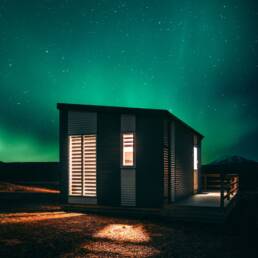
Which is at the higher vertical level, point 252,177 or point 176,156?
point 176,156

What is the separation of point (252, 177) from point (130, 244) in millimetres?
31027

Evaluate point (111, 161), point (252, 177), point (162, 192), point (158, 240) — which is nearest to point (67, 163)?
point (111, 161)

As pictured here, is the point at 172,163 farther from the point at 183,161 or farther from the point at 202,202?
the point at 183,161

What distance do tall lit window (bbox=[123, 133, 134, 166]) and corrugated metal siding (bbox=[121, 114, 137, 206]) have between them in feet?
0.74

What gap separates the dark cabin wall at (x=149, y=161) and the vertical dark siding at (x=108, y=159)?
0.98m

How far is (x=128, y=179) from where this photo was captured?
43.4ft

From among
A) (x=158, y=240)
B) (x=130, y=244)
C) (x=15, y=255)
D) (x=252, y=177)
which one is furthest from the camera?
(x=252, y=177)

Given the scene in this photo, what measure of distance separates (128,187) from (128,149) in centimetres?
164

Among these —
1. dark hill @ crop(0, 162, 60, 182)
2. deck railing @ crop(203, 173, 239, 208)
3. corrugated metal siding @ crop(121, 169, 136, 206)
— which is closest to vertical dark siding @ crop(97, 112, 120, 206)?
corrugated metal siding @ crop(121, 169, 136, 206)

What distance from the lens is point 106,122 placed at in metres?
13.8

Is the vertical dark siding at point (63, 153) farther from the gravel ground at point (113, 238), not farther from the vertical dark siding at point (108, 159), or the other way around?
the gravel ground at point (113, 238)

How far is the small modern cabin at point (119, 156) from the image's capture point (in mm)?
12859

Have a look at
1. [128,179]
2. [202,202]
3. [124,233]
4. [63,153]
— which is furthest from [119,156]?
[124,233]

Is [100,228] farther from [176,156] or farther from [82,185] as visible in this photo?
[176,156]
